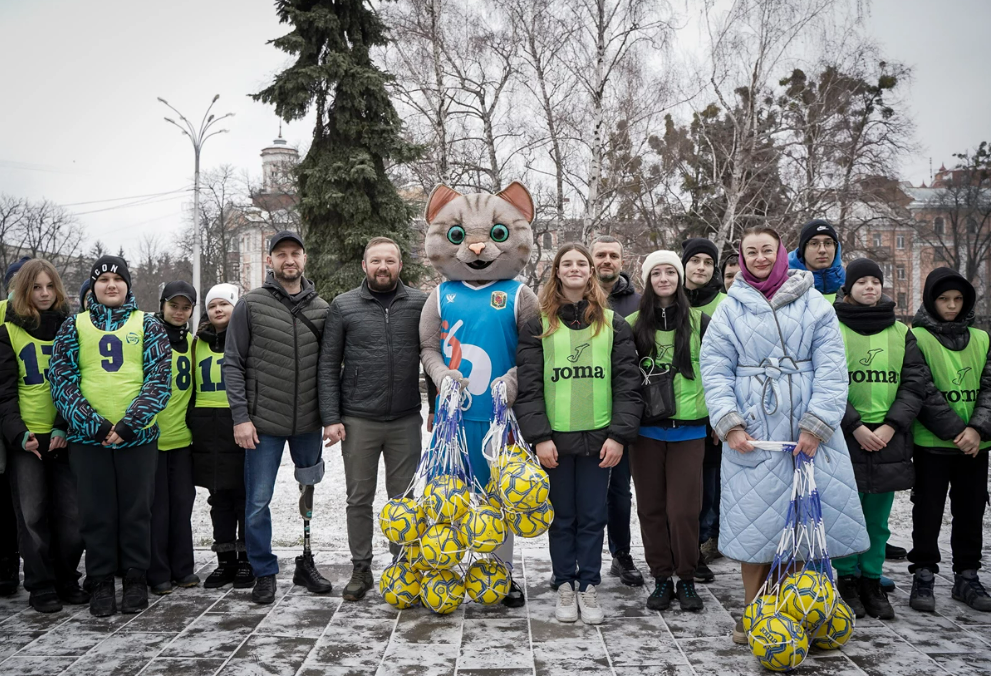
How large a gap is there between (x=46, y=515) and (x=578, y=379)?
3313 millimetres

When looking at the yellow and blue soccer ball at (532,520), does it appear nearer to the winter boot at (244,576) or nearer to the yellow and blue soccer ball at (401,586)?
the yellow and blue soccer ball at (401,586)

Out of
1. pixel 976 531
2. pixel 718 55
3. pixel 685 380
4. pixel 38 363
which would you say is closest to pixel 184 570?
pixel 38 363

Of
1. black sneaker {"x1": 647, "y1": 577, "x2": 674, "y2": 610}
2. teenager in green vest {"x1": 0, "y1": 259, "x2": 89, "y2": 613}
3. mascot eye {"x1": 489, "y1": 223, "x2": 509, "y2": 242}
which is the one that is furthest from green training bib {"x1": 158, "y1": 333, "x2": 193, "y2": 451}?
black sneaker {"x1": 647, "y1": 577, "x2": 674, "y2": 610}

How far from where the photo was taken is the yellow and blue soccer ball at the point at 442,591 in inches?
156

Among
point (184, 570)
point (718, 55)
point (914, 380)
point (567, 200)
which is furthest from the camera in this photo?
point (567, 200)

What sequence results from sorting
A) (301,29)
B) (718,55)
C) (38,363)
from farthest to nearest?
(718,55) < (301,29) < (38,363)

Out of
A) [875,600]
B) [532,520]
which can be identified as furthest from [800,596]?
[532,520]

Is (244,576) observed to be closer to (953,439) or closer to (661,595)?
(661,595)

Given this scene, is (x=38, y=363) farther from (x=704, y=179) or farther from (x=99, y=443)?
(x=704, y=179)

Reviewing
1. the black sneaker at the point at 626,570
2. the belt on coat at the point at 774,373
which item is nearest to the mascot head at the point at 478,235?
the belt on coat at the point at 774,373

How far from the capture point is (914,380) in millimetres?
3992

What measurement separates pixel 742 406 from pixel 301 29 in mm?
12232

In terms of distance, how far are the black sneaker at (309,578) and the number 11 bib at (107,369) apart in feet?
4.18

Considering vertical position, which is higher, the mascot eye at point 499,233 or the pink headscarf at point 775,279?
the mascot eye at point 499,233
